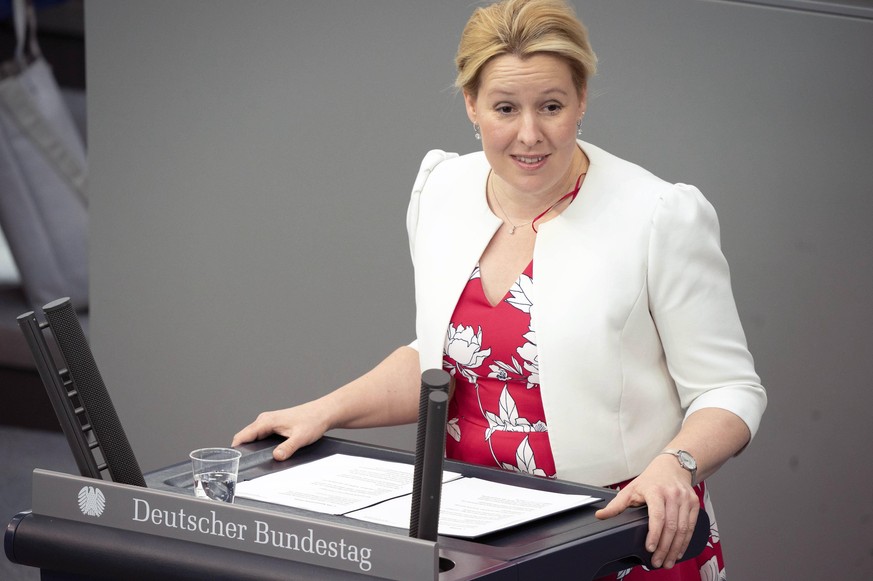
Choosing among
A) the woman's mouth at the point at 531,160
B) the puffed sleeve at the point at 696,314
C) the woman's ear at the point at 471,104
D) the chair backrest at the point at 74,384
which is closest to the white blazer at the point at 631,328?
the puffed sleeve at the point at 696,314

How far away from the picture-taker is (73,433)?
1459mm

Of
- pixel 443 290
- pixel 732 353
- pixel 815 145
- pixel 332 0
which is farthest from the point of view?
pixel 332 0

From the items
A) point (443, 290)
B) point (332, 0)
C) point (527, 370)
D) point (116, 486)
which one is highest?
point (332, 0)

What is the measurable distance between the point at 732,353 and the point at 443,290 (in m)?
0.49

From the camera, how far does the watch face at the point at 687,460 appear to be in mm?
1677

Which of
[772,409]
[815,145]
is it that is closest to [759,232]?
[815,145]

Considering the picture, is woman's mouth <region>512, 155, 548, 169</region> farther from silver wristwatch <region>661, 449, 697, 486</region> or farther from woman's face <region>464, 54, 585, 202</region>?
silver wristwatch <region>661, 449, 697, 486</region>

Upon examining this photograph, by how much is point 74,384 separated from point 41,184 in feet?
11.3

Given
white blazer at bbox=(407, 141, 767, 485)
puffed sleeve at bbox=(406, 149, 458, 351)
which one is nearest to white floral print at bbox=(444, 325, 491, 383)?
white blazer at bbox=(407, 141, 767, 485)

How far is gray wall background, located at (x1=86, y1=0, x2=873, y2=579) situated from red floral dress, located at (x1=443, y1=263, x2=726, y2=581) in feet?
2.94

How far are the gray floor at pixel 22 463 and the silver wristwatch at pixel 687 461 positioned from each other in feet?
8.79

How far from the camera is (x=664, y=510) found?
1.54 meters

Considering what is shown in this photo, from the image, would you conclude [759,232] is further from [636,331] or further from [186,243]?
[186,243]

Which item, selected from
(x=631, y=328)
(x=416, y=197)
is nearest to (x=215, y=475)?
(x=631, y=328)
